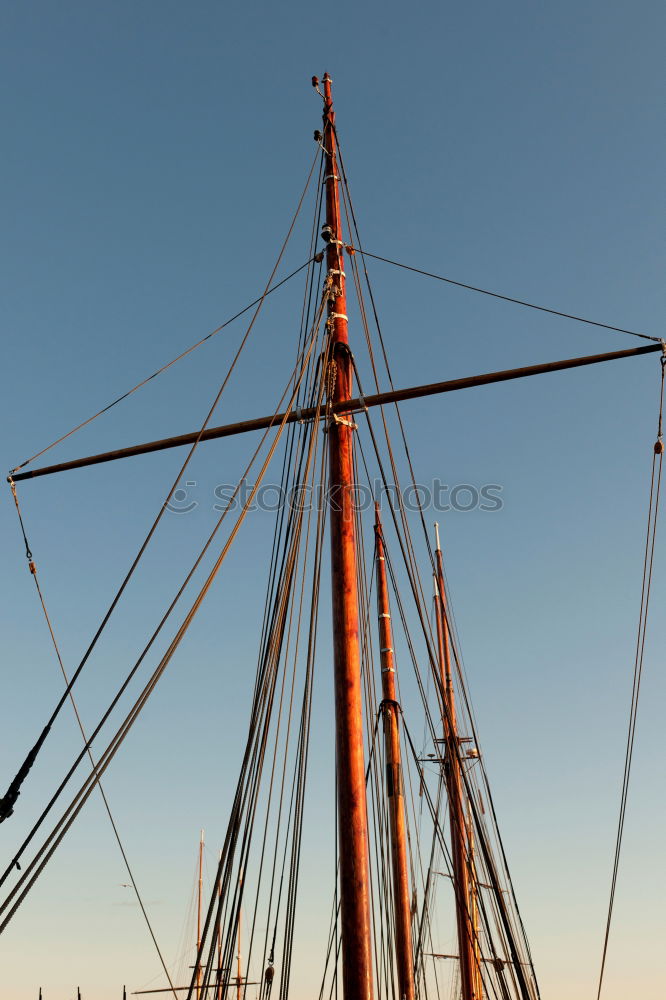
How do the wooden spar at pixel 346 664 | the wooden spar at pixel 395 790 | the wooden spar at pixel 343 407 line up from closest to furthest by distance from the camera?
1. the wooden spar at pixel 346 664
2. the wooden spar at pixel 343 407
3. the wooden spar at pixel 395 790

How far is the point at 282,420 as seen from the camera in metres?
13.2

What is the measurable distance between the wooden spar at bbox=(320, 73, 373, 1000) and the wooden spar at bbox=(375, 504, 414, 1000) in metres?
9.97

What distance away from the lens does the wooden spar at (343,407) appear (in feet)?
44.1

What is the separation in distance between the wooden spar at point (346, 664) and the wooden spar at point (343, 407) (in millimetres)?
726

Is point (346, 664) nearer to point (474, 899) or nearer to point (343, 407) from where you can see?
point (343, 407)

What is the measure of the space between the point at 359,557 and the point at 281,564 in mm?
1292

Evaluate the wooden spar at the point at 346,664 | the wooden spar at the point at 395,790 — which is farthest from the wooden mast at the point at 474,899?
the wooden spar at the point at 346,664

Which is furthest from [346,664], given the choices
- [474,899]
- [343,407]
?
[474,899]

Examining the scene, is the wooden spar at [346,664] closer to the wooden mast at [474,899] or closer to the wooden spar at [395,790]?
the wooden mast at [474,899]

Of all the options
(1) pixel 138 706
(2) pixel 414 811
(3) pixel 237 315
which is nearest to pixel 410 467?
(3) pixel 237 315

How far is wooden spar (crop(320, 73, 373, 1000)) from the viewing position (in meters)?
9.38

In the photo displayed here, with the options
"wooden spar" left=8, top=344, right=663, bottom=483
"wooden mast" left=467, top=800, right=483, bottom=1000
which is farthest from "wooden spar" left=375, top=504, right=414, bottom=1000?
"wooden spar" left=8, top=344, right=663, bottom=483

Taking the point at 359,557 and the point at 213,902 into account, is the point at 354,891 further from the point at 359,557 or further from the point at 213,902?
the point at 359,557

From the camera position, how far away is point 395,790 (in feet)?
68.0
